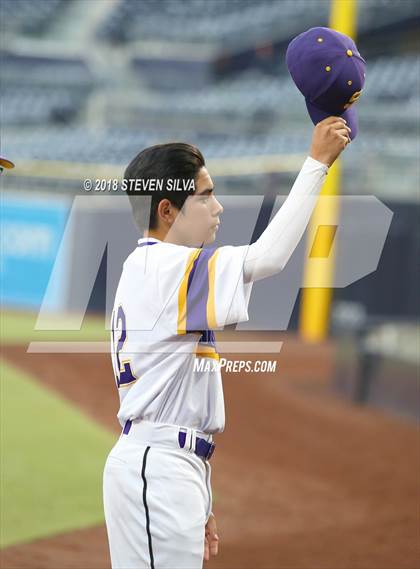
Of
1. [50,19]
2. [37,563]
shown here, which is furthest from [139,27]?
[37,563]

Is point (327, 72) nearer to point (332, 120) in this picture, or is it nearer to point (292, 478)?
point (332, 120)

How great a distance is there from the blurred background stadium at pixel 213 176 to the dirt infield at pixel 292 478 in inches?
1.0

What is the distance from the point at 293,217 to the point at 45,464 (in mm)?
4108

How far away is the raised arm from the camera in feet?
5.57

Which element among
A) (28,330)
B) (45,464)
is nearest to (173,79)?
(28,330)

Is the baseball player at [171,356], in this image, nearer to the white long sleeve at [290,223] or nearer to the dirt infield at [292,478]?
the white long sleeve at [290,223]

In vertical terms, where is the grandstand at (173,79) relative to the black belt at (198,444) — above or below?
above

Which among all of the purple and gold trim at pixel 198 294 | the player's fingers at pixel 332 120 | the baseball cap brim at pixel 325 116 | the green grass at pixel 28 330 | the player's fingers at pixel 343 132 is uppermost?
the baseball cap brim at pixel 325 116

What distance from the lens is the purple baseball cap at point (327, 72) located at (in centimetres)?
186

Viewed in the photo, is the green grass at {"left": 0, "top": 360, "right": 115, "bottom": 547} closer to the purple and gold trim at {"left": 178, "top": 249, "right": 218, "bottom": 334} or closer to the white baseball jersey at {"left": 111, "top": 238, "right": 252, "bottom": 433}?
the white baseball jersey at {"left": 111, "top": 238, "right": 252, "bottom": 433}

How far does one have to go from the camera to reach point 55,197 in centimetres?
1403

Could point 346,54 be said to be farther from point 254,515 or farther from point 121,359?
point 254,515

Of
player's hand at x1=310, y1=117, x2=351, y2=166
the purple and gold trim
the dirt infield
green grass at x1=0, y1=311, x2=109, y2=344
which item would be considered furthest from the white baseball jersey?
green grass at x1=0, y1=311, x2=109, y2=344

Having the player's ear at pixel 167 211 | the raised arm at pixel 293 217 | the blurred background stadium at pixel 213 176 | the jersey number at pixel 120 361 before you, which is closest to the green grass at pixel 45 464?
the blurred background stadium at pixel 213 176
